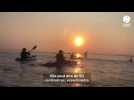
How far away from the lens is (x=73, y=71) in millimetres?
3525

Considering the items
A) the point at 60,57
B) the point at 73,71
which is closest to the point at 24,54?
the point at 60,57

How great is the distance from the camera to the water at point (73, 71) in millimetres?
3518

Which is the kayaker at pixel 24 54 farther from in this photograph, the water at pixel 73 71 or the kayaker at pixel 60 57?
the kayaker at pixel 60 57

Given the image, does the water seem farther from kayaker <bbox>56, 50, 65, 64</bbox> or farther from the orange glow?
the orange glow

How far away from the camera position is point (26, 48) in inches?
140

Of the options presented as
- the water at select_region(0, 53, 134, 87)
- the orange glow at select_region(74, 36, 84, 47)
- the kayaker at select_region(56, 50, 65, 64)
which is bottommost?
the water at select_region(0, 53, 134, 87)

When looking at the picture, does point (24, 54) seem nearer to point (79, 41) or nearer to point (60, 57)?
point (60, 57)

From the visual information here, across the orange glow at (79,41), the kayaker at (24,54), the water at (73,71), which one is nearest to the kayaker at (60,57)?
the water at (73,71)

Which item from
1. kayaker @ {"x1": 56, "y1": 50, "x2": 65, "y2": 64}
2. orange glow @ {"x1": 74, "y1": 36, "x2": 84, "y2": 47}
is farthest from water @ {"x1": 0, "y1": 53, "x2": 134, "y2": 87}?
orange glow @ {"x1": 74, "y1": 36, "x2": 84, "y2": 47}

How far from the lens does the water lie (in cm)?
352

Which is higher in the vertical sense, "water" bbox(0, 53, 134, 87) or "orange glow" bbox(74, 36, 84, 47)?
"orange glow" bbox(74, 36, 84, 47)
